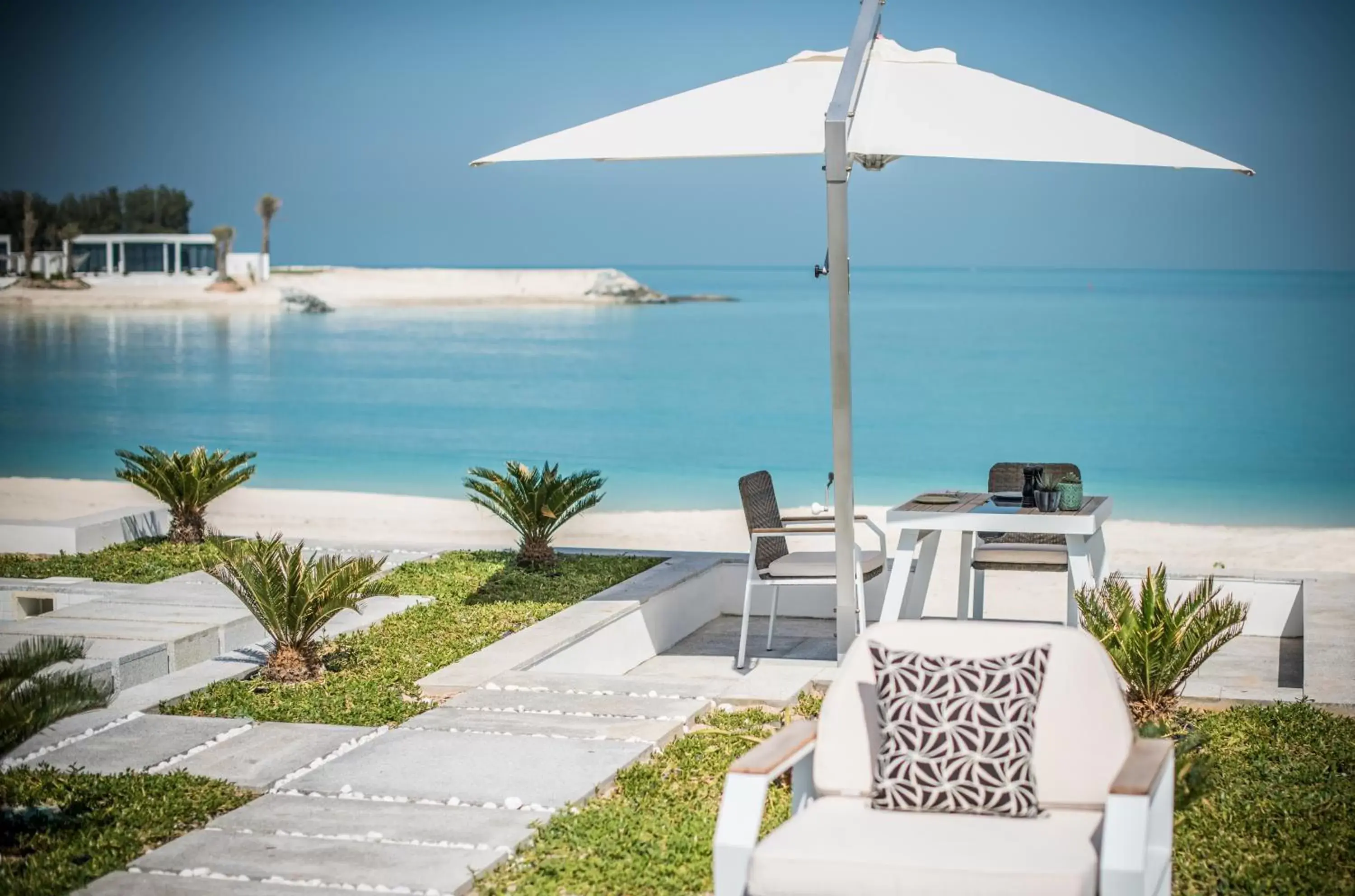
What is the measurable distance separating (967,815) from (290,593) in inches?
125

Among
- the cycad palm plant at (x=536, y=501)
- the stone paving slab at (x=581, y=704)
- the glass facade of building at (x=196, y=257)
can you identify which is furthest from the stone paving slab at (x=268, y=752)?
the glass facade of building at (x=196, y=257)

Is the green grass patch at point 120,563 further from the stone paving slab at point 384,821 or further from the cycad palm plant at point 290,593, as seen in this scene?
the stone paving slab at point 384,821

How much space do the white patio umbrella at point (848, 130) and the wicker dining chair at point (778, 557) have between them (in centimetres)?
54

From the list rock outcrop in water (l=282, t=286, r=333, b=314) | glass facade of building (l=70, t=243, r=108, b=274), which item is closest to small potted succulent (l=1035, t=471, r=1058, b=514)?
rock outcrop in water (l=282, t=286, r=333, b=314)

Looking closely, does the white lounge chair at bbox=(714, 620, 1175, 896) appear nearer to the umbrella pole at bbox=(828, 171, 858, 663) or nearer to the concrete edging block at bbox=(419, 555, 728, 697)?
the umbrella pole at bbox=(828, 171, 858, 663)

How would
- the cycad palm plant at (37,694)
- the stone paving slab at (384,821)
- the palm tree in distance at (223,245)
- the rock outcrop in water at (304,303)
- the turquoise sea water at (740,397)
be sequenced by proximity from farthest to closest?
the palm tree in distance at (223,245), the rock outcrop in water at (304,303), the turquoise sea water at (740,397), the stone paving slab at (384,821), the cycad palm plant at (37,694)

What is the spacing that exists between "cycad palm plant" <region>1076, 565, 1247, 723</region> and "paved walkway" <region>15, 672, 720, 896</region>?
144 cm

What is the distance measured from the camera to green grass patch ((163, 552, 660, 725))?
5.43 metres

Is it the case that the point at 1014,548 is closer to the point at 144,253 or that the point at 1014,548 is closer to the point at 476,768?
the point at 476,768

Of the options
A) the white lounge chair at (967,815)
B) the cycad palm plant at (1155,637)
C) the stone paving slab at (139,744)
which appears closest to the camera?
the white lounge chair at (967,815)

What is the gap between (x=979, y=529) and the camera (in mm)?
5793

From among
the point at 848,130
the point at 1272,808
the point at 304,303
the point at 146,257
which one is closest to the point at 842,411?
the point at 848,130

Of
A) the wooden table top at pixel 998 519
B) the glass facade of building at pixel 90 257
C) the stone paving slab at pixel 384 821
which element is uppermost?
the glass facade of building at pixel 90 257

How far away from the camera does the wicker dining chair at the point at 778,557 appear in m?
6.14
